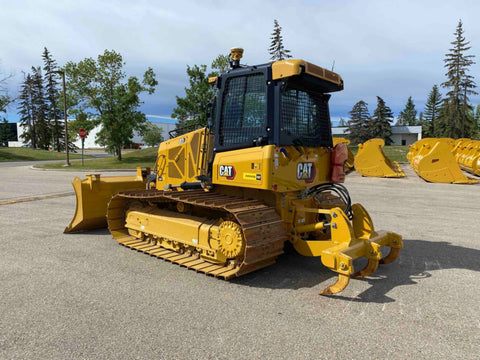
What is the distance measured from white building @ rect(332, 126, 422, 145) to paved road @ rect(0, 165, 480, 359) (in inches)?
2682

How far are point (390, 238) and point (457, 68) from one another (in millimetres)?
57094

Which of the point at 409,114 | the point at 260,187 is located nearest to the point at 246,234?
the point at 260,187

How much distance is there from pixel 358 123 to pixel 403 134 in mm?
10266

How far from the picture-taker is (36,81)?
6469 cm

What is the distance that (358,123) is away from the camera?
69.1 metres

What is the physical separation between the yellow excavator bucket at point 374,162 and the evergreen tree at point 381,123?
167 ft

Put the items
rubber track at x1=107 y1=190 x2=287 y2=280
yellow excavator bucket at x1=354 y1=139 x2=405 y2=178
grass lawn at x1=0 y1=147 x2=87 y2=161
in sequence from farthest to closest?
grass lawn at x1=0 y1=147 x2=87 y2=161 < yellow excavator bucket at x1=354 y1=139 x2=405 y2=178 < rubber track at x1=107 y1=190 x2=287 y2=280

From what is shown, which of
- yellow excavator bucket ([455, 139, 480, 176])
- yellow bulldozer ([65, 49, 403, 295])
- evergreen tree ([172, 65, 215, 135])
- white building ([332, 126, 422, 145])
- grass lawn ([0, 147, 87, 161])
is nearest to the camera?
yellow bulldozer ([65, 49, 403, 295])

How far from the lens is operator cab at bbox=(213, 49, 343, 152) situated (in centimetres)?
472

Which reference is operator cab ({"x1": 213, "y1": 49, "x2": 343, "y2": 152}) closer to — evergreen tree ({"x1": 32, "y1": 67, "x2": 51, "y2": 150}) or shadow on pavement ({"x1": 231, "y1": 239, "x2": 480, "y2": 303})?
shadow on pavement ({"x1": 231, "y1": 239, "x2": 480, "y2": 303})

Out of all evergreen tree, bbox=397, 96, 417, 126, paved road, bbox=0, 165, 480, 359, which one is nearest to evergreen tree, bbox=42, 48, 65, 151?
paved road, bbox=0, 165, 480, 359

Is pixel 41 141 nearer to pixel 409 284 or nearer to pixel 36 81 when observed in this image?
pixel 36 81

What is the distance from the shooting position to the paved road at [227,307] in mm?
3203

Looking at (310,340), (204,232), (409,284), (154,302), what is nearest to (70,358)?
(154,302)
